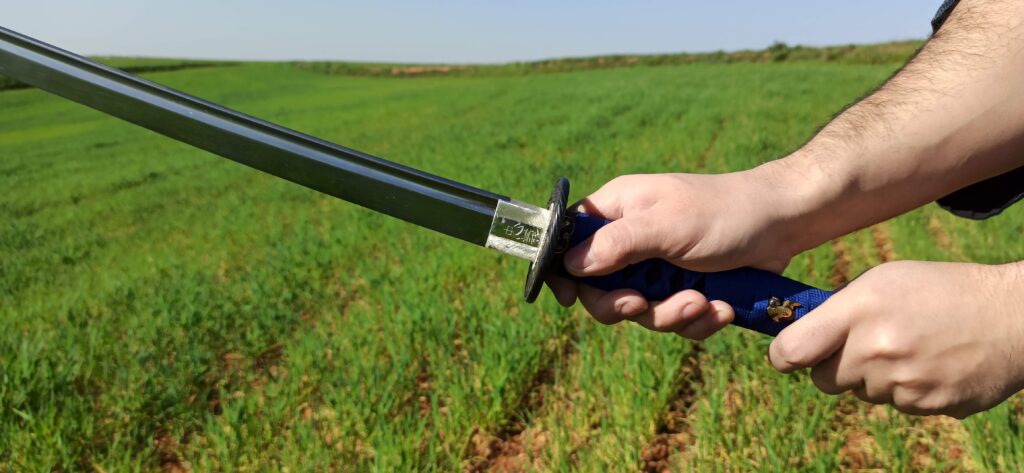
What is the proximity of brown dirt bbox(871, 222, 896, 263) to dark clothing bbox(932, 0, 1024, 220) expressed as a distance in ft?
9.57

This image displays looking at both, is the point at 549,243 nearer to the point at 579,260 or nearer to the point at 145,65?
the point at 579,260

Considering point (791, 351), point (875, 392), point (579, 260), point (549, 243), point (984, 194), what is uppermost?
point (549, 243)

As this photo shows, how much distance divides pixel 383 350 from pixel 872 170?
2.34 metres

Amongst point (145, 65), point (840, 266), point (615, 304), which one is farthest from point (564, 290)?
point (145, 65)

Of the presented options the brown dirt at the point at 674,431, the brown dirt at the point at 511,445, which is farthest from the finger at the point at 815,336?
the brown dirt at the point at 511,445

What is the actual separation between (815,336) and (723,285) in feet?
0.72

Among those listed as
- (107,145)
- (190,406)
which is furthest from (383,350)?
(107,145)

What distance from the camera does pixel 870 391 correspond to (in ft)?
4.42

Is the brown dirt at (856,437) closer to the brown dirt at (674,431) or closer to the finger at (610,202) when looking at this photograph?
the brown dirt at (674,431)

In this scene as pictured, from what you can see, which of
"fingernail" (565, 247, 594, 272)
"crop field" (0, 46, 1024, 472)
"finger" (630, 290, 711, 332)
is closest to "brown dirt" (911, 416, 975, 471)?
"crop field" (0, 46, 1024, 472)

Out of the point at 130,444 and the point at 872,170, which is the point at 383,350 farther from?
the point at 872,170

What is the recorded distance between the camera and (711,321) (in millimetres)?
1459

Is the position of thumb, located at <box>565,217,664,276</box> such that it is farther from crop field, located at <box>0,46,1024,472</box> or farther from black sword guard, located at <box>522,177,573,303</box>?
crop field, located at <box>0,46,1024,472</box>

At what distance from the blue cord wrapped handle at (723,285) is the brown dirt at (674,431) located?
0.98 meters
